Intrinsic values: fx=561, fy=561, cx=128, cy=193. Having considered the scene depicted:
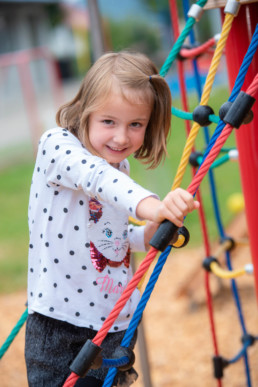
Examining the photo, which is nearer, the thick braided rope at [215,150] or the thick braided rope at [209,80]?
the thick braided rope at [215,150]

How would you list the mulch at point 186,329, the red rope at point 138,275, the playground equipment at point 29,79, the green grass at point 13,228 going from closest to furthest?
the red rope at point 138,275 < the mulch at point 186,329 < the green grass at point 13,228 < the playground equipment at point 29,79

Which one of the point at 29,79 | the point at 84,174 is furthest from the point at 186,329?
the point at 29,79

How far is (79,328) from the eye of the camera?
48.5 inches

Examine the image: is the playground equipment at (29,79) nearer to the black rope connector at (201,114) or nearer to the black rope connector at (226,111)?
the black rope connector at (201,114)

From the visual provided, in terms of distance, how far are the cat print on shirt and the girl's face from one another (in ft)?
0.38

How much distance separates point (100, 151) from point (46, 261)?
0.86 feet

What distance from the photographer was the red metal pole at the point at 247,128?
4.53 ft

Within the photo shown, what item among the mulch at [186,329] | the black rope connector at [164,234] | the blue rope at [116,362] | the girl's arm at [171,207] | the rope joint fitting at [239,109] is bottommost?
the mulch at [186,329]

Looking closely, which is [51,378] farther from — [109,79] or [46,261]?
[109,79]

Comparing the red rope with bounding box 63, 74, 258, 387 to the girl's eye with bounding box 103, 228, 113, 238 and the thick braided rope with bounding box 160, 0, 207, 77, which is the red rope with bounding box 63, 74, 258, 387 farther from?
the thick braided rope with bounding box 160, 0, 207, 77

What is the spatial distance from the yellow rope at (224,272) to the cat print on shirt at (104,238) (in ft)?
2.13

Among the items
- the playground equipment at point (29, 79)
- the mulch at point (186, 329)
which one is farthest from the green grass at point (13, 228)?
the playground equipment at point (29, 79)

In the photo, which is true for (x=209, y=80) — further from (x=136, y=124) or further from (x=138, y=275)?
(x=138, y=275)

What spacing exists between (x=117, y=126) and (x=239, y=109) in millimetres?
257
